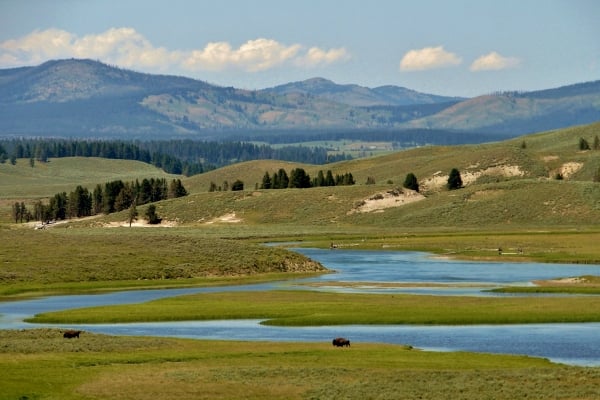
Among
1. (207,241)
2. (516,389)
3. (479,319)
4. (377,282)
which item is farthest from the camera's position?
(207,241)

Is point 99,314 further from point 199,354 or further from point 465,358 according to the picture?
point 465,358

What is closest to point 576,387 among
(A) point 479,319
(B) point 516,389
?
(B) point 516,389

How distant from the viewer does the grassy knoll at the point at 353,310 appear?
2781 inches

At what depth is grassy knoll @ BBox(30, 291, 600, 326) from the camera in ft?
232

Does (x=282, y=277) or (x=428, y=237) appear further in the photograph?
(x=428, y=237)

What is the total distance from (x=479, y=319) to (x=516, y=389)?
23873 mm

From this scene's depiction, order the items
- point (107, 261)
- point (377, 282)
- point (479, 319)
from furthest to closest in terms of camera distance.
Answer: point (107, 261)
point (377, 282)
point (479, 319)

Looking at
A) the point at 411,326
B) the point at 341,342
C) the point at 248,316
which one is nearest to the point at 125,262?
the point at 248,316

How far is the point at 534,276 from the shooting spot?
342 feet

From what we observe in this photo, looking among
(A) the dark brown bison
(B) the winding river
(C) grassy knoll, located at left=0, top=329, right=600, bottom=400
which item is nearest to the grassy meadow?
(C) grassy knoll, located at left=0, top=329, right=600, bottom=400

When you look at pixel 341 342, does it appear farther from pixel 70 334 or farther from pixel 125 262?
pixel 125 262

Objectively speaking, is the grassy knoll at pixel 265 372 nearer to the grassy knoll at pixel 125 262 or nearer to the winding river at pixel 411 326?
the winding river at pixel 411 326

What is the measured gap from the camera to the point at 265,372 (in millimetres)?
49938

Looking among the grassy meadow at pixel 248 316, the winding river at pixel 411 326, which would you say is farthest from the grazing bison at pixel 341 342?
the winding river at pixel 411 326
